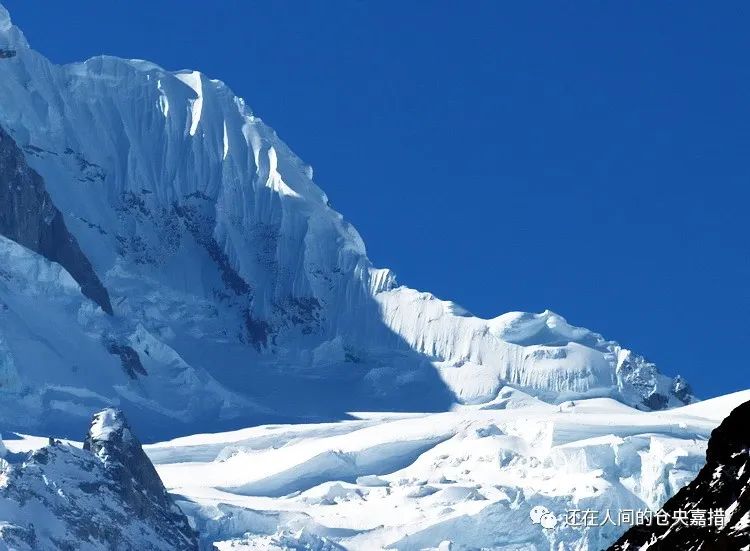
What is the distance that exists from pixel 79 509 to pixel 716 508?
127433 mm

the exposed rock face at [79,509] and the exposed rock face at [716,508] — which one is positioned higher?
the exposed rock face at [79,509]

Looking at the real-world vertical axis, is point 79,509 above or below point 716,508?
above

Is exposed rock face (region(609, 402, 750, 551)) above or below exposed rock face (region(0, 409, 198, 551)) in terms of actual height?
below

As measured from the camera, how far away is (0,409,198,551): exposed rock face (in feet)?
571

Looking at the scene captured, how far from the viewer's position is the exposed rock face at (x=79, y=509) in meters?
174

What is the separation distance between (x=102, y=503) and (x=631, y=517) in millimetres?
115823

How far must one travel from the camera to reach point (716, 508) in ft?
193

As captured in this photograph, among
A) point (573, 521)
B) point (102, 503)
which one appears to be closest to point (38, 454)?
point (102, 503)

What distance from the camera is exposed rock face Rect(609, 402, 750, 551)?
57.5 meters

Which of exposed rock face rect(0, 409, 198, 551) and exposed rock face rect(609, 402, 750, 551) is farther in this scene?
exposed rock face rect(0, 409, 198, 551)

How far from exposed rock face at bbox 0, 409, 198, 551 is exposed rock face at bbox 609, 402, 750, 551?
106659 millimetres

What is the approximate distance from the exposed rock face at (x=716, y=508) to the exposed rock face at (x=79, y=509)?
107 metres

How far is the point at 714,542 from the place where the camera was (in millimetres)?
57031

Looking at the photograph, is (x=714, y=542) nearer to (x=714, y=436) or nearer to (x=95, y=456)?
(x=714, y=436)
